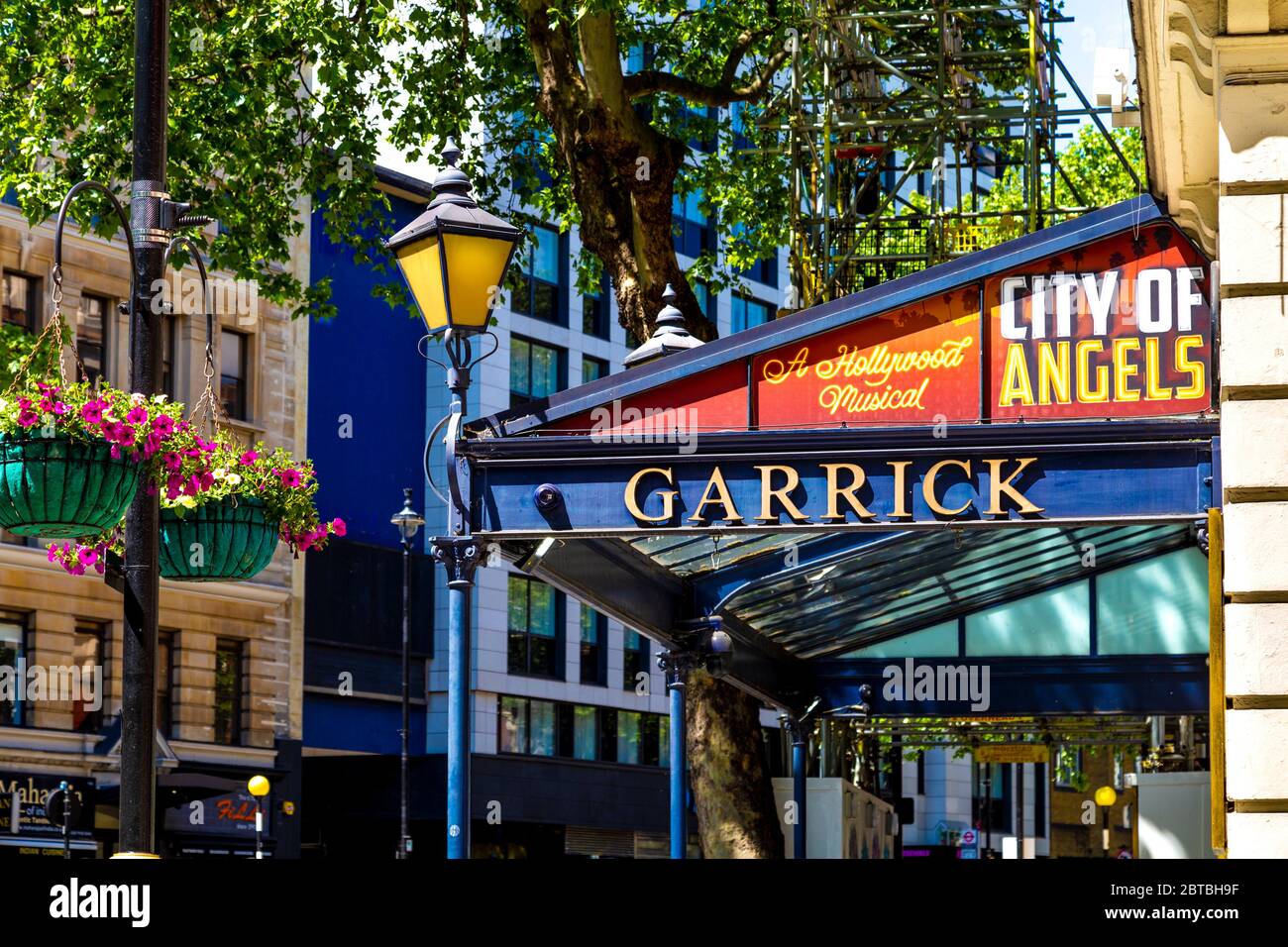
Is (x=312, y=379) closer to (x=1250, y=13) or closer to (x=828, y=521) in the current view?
(x=828, y=521)

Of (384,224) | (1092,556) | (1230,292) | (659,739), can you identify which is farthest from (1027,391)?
(659,739)

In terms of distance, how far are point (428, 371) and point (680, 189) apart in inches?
862

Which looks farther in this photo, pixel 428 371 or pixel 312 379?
pixel 428 371

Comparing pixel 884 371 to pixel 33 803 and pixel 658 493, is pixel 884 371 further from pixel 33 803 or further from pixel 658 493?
pixel 33 803

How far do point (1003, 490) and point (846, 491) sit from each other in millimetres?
811

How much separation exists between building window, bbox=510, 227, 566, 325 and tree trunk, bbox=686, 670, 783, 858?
32481 mm

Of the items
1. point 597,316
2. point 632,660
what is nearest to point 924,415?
point 632,660

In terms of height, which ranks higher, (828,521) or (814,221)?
(814,221)

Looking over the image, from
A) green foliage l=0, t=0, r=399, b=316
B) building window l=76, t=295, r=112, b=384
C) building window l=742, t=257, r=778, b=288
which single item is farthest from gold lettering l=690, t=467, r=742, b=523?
building window l=742, t=257, r=778, b=288

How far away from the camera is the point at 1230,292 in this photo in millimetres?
8711

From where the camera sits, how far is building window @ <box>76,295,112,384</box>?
35312 mm

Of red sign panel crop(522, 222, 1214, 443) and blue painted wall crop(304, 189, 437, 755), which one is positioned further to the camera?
blue painted wall crop(304, 189, 437, 755)

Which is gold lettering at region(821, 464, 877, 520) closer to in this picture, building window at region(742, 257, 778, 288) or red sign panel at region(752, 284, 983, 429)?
red sign panel at region(752, 284, 983, 429)
